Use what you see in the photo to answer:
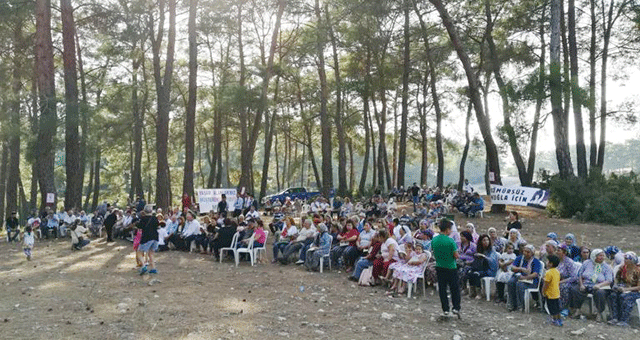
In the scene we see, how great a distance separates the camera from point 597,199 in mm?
16062

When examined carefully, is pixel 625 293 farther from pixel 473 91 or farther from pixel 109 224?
pixel 109 224

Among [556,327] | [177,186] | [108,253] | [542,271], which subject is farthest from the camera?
[177,186]

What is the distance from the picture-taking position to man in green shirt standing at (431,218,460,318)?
6.88 m

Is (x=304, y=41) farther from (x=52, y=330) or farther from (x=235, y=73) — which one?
(x=52, y=330)

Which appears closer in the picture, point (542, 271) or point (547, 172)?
point (542, 271)

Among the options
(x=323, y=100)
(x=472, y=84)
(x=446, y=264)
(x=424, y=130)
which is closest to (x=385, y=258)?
(x=446, y=264)

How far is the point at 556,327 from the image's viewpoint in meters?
6.74

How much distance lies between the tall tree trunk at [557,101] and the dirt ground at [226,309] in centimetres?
893

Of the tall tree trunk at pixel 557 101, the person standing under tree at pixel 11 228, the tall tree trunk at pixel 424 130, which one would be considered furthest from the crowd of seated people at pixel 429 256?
the tall tree trunk at pixel 424 130

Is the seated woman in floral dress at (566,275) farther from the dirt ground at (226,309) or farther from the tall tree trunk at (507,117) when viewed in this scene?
A: the tall tree trunk at (507,117)

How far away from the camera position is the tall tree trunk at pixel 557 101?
15156 mm

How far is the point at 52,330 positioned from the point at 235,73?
2396cm

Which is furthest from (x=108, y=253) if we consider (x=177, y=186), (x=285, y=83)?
(x=177, y=186)

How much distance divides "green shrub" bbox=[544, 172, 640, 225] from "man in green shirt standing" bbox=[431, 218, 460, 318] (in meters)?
11.0
